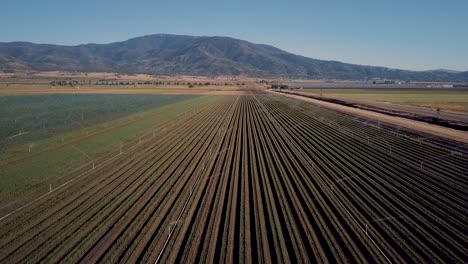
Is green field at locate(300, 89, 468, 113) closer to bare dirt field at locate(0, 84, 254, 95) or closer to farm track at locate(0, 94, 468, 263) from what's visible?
bare dirt field at locate(0, 84, 254, 95)

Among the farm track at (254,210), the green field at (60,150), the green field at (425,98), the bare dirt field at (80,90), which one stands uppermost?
the farm track at (254,210)

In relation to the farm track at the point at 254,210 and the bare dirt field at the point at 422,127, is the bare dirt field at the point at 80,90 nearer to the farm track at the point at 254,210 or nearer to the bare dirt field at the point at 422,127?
the bare dirt field at the point at 422,127

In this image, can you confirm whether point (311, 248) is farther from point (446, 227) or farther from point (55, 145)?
point (55, 145)

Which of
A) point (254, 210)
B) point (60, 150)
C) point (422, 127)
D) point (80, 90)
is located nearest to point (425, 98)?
point (422, 127)

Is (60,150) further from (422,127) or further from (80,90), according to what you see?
(80,90)

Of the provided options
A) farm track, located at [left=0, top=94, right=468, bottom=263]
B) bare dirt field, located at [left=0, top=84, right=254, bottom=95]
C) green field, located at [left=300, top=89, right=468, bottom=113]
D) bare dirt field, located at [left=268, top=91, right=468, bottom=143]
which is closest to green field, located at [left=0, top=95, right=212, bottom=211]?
farm track, located at [left=0, top=94, right=468, bottom=263]

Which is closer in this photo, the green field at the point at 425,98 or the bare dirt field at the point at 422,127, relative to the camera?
the bare dirt field at the point at 422,127

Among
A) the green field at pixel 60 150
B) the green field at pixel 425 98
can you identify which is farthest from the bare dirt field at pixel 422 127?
the green field at pixel 60 150

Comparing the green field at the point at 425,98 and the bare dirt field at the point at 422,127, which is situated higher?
the bare dirt field at the point at 422,127

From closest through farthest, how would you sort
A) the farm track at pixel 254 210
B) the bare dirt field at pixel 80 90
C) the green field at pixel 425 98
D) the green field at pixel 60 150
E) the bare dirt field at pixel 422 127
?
the farm track at pixel 254 210 → the green field at pixel 60 150 → the bare dirt field at pixel 422 127 → the green field at pixel 425 98 → the bare dirt field at pixel 80 90
